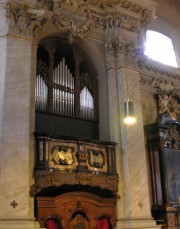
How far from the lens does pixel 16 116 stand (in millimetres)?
8008

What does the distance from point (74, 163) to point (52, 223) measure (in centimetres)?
145

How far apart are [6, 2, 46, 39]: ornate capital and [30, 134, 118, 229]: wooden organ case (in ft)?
8.42

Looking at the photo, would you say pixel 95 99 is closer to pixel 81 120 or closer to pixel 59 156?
pixel 81 120

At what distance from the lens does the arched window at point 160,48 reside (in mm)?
13072

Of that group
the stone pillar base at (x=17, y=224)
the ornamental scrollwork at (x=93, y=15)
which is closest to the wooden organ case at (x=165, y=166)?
the ornamental scrollwork at (x=93, y=15)

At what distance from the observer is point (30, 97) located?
8.52m

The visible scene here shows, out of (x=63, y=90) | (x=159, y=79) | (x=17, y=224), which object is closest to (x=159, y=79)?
(x=159, y=79)

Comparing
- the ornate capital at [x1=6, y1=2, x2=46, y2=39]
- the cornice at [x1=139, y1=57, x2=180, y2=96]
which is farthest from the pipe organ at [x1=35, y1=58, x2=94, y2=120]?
the cornice at [x1=139, y1=57, x2=180, y2=96]

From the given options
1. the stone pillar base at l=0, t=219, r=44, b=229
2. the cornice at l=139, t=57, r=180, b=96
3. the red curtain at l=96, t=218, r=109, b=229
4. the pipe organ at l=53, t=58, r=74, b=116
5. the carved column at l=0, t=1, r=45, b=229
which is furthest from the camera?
the cornice at l=139, t=57, r=180, b=96

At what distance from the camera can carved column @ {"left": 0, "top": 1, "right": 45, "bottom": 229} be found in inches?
293

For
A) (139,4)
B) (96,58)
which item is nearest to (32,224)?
(96,58)

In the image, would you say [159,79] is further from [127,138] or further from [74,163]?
[74,163]

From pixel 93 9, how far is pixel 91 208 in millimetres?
5551

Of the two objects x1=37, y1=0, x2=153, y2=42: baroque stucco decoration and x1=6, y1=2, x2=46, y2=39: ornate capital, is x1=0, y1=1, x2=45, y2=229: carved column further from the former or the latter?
x1=37, y1=0, x2=153, y2=42: baroque stucco decoration
